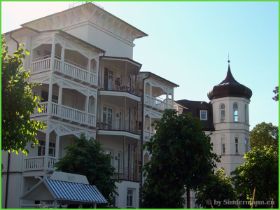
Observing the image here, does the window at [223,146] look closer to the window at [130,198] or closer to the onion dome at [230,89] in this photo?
the onion dome at [230,89]

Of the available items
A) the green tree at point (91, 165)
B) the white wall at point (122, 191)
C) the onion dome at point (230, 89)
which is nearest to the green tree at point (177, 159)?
the green tree at point (91, 165)

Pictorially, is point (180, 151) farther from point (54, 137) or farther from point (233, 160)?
point (233, 160)

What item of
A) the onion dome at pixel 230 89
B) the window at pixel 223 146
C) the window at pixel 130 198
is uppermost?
the onion dome at pixel 230 89

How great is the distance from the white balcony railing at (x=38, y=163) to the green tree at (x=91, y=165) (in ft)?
11.3

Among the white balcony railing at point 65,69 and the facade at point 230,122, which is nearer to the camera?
the white balcony railing at point 65,69

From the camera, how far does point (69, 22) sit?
3903 centimetres

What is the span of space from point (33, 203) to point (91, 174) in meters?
6.41

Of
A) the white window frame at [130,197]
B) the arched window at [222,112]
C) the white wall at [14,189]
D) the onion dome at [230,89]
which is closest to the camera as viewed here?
the white wall at [14,189]

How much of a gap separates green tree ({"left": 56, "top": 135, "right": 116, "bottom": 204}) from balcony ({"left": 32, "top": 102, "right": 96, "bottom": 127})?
508 cm

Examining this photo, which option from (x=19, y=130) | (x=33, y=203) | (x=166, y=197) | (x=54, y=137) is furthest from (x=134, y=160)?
(x=19, y=130)

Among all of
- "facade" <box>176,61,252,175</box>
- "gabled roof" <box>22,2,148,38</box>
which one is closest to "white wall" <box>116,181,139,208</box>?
"gabled roof" <box>22,2,148,38</box>

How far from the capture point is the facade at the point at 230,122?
2185 inches

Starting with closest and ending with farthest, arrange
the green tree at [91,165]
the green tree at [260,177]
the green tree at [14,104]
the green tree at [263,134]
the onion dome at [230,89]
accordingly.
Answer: the green tree at [14,104] < the green tree at [91,165] < the green tree at [260,177] < the onion dome at [230,89] < the green tree at [263,134]

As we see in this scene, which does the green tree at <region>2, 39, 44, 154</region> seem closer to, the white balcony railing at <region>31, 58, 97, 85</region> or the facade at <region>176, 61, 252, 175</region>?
the white balcony railing at <region>31, 58, 97, 85</region>
